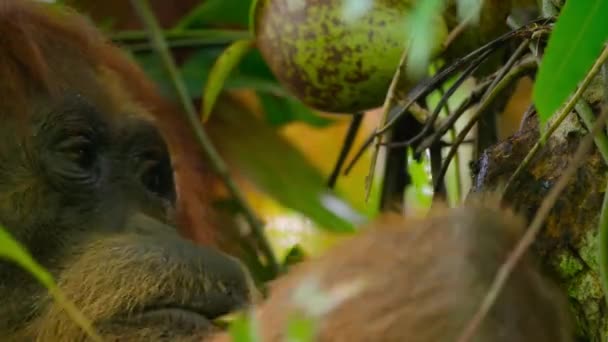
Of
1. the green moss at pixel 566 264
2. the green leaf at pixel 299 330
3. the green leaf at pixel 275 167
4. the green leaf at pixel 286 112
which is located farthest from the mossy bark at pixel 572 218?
the green leaf at pixel 286 112

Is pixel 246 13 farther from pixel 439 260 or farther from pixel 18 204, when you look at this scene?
pixel 439 260

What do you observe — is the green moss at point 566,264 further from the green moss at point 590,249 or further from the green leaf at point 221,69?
the green leaf at point 221,69

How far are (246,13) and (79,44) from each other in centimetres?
55

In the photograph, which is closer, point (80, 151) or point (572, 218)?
point (572, 218)

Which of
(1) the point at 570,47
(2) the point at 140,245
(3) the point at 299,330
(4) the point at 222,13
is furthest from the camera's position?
(4) the point at 222,13

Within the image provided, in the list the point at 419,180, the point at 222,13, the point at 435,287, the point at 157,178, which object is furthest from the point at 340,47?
the point at 222,13

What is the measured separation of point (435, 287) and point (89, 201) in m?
0.72

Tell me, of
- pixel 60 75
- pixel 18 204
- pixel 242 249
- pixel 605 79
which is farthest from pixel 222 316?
pixel 242 249

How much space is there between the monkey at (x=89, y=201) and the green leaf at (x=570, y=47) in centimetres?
63

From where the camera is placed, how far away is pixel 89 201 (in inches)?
61.1

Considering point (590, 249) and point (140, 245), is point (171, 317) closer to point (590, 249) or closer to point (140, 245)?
point (140, 245)

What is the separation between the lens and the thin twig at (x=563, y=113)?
0.96 m

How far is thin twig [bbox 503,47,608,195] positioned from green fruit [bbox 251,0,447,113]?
9.6 inches

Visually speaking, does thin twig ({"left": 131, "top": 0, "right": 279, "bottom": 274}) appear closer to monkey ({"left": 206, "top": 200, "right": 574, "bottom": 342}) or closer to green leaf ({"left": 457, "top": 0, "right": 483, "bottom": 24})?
green leaf ({"left": 457, "top": 0, "right": 483, "bottom": 24})
